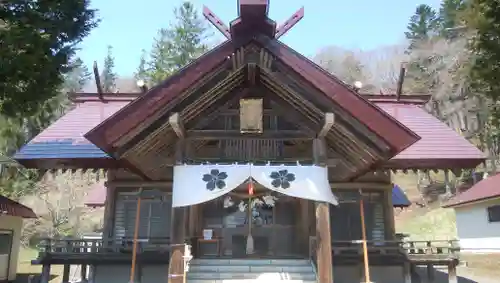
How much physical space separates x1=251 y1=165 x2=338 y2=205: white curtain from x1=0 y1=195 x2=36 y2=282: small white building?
11.0 metres

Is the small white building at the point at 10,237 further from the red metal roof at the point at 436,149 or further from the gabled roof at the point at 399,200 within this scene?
the gabled roof at the point at 399,200

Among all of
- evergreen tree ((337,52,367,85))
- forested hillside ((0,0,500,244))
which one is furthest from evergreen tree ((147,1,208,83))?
evergreen tree ((337,52,367,85))

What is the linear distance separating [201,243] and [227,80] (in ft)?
20.3

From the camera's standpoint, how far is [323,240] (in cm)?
700

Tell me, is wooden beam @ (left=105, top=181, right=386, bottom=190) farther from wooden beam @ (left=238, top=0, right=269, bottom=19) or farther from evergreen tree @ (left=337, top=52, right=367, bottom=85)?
evergreen tree @ (left=337, top=52, right=367, bottom=85)

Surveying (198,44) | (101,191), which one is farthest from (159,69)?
(101,191)

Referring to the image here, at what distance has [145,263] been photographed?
10.5 metres

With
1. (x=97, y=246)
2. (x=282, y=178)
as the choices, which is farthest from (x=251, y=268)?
(x=97, y=246)

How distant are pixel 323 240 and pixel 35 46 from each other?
7.06m

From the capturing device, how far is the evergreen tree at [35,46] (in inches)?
312

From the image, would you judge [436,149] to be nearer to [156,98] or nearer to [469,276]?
[469,276]

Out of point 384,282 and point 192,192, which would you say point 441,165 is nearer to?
point 384,282

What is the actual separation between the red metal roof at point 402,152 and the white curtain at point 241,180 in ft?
13.1

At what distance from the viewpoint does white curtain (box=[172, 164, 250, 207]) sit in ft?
23.3
